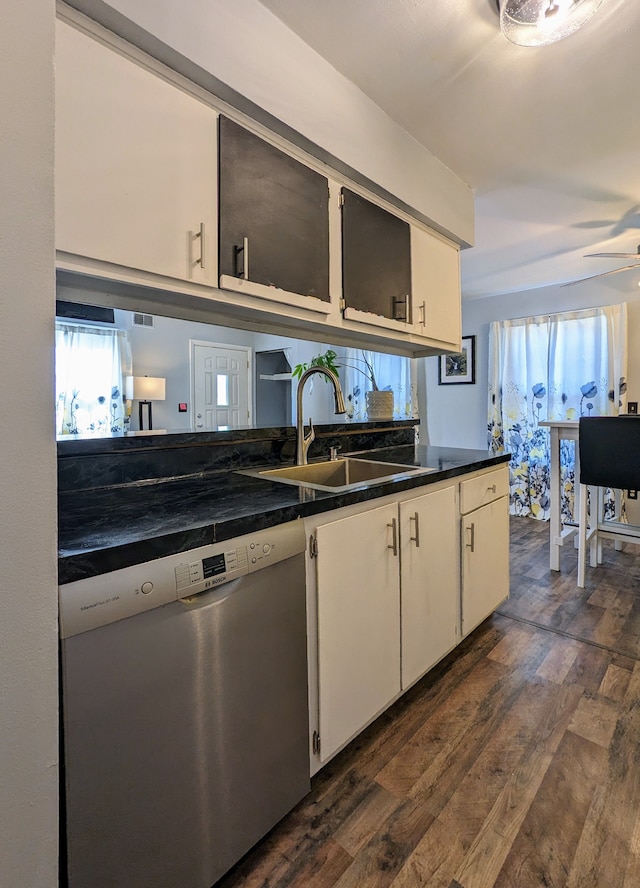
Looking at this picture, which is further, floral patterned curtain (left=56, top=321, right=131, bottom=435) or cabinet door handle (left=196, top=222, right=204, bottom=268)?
floral patterned curtain (left=56, top=321, right=131, bottom=435)

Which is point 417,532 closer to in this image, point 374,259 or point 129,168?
point 374,259

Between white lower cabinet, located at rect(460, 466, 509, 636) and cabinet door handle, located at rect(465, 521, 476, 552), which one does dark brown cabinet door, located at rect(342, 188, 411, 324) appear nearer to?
white lower cabinet, located at rect(460, 466, 509, 636)

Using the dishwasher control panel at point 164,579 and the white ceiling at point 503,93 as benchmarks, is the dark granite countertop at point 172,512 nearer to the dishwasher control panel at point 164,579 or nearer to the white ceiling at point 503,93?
the dishwasher control panel at point 164,579

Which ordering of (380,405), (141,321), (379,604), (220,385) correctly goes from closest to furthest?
(379,604), (380,405), (141,321), (220,385)

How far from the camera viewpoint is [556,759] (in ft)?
4.40

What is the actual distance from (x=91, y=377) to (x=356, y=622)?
4.05 metres

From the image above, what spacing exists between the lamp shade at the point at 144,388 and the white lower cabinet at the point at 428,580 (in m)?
3.65

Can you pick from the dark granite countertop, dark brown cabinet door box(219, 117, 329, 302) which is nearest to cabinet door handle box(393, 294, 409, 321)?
dark brown cabinet door box(219, 117, 329, 302)

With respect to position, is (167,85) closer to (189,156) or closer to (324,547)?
(189,156)

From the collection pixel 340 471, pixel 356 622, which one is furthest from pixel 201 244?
pixel 356 622

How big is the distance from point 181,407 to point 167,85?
401 cm

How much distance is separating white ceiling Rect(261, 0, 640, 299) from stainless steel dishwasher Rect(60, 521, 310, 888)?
1.64 metres

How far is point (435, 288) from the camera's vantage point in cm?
220

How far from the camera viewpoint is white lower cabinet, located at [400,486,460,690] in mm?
1498
